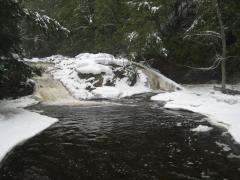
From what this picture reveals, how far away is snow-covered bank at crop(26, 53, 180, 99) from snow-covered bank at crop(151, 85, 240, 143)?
2755 mm

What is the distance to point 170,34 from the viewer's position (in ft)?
87.7

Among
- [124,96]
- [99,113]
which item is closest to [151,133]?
[99,113]

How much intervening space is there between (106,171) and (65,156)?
1.63 meters

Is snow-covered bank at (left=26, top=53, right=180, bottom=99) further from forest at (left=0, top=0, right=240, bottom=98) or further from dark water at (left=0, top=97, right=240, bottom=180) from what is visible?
dark water at (left=0, top=97, right=240, bottom=180)

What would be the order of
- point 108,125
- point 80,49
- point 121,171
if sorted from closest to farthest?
point 121,171 < point 108,125 < point 80,49

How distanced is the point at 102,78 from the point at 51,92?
11.2 feet

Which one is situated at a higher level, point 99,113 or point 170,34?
point 170,34

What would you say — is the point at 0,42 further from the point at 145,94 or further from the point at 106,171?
the point at 145,94

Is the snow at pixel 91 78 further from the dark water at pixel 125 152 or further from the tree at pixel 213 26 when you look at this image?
the dark water at pixel 125 152

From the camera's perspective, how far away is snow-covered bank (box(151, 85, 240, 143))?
11948mm

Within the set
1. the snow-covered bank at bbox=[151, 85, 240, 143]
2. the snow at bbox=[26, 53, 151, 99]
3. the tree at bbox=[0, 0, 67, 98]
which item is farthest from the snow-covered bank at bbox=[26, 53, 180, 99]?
the tree at bbox=[0, 0, 67, 98]

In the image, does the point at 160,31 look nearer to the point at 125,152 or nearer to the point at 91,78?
the point at 91,78

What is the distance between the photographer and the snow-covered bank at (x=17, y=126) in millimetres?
9930

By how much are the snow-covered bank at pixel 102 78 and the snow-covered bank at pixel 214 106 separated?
9.04 feet
